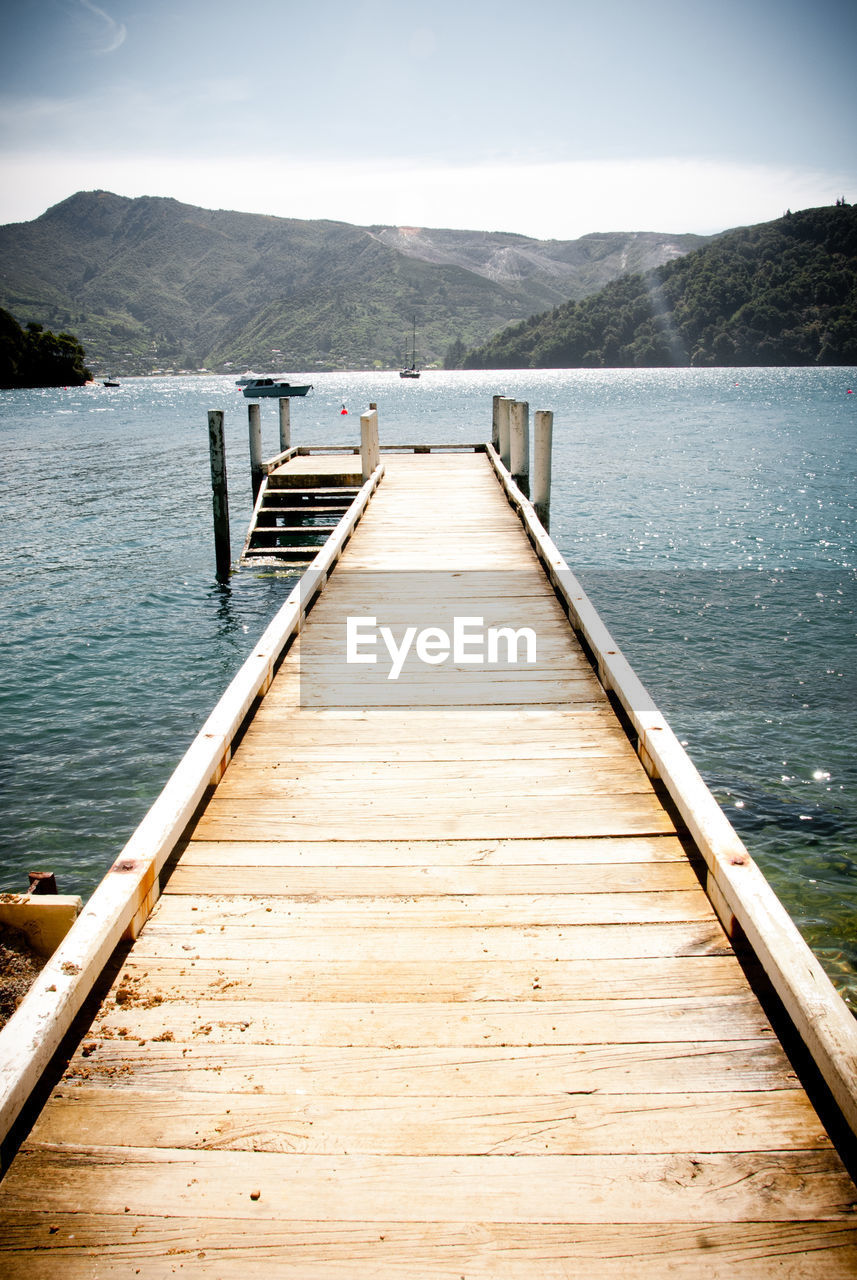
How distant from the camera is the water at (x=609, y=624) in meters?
7.80

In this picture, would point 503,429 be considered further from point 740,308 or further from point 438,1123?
point 740,308

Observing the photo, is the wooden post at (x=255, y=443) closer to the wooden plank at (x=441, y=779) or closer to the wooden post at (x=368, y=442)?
the wooden post at (x=368, y=442)

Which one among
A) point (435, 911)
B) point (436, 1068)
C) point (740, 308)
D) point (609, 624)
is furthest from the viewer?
point (740, 308)

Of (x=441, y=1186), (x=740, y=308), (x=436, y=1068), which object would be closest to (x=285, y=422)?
(x=436, y=1068)

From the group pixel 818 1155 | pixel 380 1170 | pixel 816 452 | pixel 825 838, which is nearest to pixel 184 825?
pixel 380 1170

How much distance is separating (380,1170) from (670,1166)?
2.51 feet


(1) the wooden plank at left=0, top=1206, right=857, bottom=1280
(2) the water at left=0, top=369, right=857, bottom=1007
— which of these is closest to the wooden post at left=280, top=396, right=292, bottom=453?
(2) the water at left=0, top=369, right=857, bottom=1007

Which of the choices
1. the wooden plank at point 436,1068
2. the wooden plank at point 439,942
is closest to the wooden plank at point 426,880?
the wooden plank at point 439,942

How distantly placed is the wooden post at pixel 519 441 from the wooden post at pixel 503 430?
1570 millimetres

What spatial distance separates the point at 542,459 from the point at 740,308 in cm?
15836

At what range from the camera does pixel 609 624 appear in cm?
1448

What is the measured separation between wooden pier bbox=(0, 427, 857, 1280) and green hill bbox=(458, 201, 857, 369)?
522 ft

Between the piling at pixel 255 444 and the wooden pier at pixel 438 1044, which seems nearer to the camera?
the wooden pier at pixel 438 1044

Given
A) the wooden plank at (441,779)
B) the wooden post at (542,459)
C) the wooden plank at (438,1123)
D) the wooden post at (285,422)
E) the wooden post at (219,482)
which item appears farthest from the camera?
the wooden post at (285,422)
